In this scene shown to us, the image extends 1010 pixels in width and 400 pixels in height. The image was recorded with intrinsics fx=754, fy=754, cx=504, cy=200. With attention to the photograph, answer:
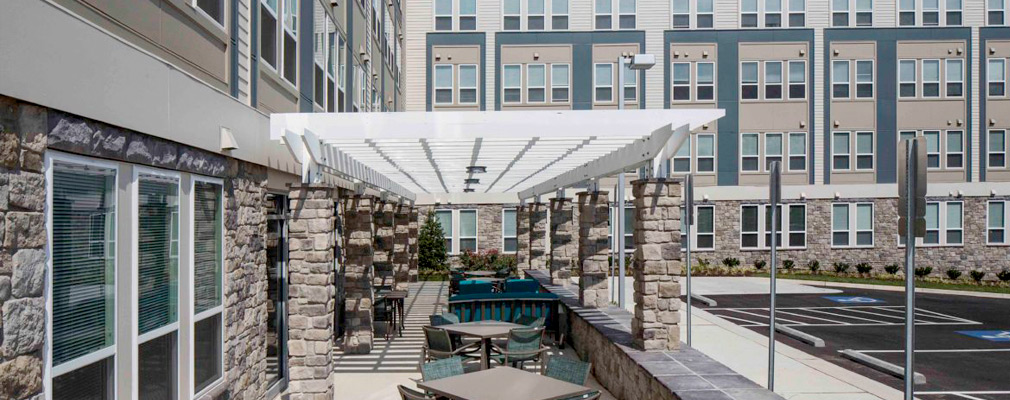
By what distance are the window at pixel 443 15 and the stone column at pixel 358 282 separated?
68.8 ft

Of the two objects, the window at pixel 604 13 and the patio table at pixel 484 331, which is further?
the window at pixel 604 13

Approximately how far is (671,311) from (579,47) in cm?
2511

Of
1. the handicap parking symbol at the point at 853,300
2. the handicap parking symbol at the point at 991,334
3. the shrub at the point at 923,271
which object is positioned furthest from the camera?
the shrub at the point at 923,271

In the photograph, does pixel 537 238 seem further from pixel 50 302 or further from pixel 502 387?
pixel 50 302

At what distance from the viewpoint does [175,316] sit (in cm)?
668

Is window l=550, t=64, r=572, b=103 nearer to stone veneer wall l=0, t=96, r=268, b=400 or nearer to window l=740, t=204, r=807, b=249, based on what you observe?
window l=740, t=204, r=807, b=249

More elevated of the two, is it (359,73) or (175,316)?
(359,73)

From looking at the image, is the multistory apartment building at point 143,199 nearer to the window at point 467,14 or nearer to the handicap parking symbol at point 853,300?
the handicap parking symbol at point 853,300

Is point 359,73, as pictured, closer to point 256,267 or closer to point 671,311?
point 256,267

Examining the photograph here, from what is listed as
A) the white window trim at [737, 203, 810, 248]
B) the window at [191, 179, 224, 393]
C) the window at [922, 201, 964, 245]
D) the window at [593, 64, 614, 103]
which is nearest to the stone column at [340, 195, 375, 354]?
the window at [191, 179, 224, 393]

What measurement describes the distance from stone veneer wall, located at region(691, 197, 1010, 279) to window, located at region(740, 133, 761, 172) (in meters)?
1.71

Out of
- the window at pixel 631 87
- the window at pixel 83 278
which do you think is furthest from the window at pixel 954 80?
the window at pixel 83 278

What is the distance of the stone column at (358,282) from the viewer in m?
13.6

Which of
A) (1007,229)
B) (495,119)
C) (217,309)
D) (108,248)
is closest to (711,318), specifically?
(495,119)
